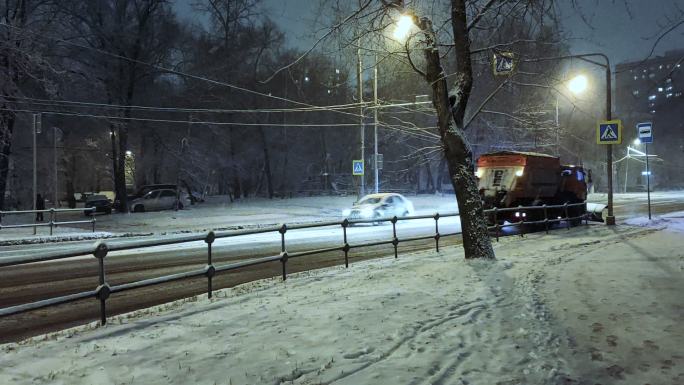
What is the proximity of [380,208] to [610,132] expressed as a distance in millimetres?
10529

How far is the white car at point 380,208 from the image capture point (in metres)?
25.2

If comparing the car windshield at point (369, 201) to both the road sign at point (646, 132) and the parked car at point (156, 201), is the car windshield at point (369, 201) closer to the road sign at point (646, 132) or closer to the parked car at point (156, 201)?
the road sign at point (646, 132)

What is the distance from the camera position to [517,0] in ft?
34.3

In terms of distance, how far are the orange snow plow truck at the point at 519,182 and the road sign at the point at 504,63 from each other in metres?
9.33

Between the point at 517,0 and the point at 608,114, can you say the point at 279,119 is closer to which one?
the point at 608,114

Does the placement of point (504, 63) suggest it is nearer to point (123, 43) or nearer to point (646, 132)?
point (646, 132)

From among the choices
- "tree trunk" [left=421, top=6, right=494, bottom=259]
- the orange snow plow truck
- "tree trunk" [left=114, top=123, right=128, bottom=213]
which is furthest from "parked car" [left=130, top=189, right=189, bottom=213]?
"tree trunk" [left=421, top=6, right=494, bottom=259]

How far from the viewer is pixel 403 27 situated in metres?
11.2

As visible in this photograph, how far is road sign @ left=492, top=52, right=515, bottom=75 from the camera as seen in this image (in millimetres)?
11703

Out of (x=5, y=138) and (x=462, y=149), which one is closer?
(x=462, y=149)

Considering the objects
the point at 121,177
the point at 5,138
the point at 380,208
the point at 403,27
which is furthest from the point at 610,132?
the point at 121,177

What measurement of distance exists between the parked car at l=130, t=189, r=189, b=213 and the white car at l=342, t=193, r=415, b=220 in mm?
17939

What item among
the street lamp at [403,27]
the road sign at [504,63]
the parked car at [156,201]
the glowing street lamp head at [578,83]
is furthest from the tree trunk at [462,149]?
the parked car at [156,201]

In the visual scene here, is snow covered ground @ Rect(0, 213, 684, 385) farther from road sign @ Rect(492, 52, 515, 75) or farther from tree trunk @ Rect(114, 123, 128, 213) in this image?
tree trunk @ Rect(114, 123, 128, 213)
